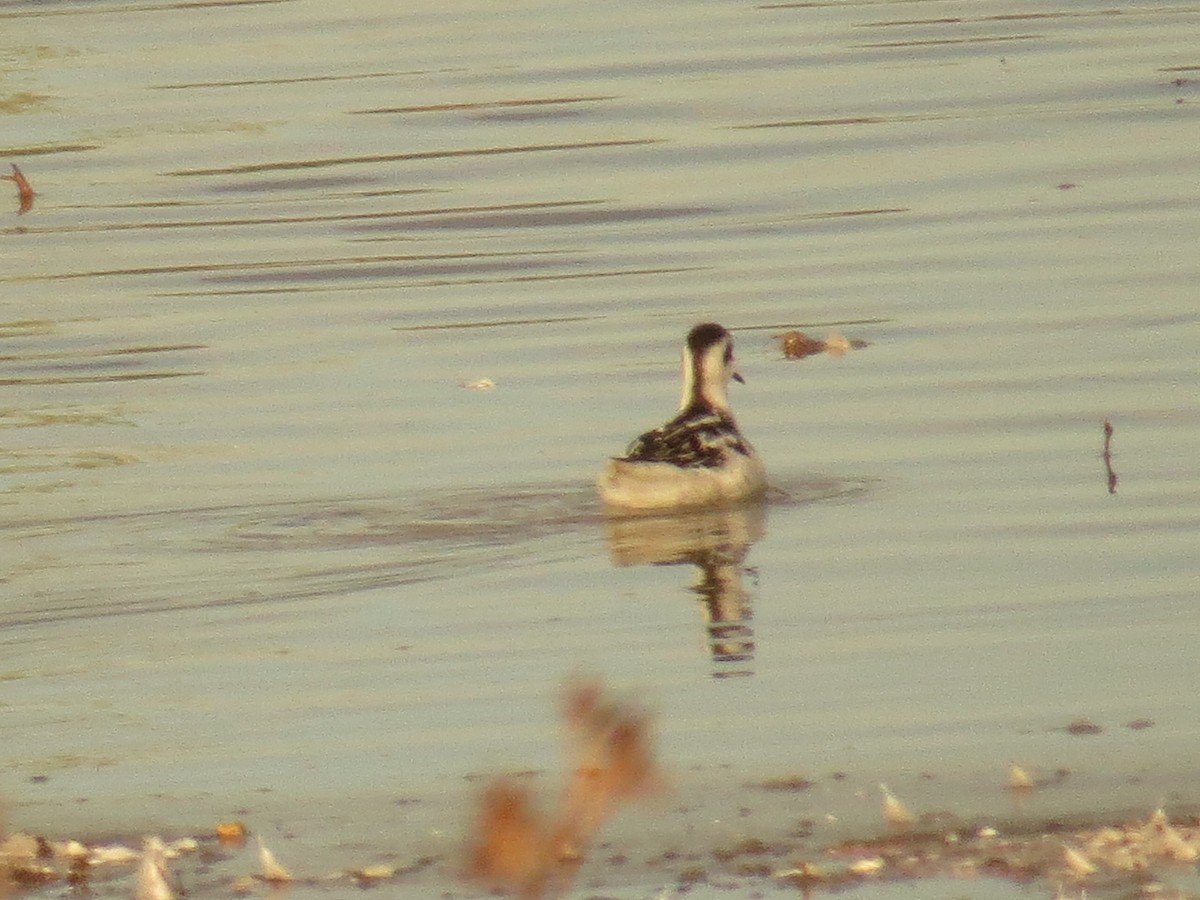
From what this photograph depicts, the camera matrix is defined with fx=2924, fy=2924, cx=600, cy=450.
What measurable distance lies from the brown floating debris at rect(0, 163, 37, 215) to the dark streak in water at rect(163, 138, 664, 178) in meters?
1.22

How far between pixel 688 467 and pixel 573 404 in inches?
69.8

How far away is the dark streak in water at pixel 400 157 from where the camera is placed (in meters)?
22.2

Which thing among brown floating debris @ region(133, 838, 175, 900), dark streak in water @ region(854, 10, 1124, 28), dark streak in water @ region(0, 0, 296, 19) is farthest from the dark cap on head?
dark streak in water @ region(0, 0, 296, 19)

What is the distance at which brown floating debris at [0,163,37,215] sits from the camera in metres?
20.9

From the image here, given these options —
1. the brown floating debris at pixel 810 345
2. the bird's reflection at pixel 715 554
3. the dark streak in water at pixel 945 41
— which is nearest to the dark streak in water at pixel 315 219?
the brown floating debris at pixel 810 345

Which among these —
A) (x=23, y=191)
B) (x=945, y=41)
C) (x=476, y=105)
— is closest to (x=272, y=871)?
(x=23, y=191)

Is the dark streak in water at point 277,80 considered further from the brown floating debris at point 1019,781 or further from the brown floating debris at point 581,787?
the brown floating debris at point 581,787

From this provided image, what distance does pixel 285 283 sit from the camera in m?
18.2

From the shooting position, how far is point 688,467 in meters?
13.0

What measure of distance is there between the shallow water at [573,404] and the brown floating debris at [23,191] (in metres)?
0.12

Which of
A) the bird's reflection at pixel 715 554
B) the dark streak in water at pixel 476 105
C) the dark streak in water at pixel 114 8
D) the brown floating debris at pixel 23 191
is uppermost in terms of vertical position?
the dark streak in water at pixel 114 8

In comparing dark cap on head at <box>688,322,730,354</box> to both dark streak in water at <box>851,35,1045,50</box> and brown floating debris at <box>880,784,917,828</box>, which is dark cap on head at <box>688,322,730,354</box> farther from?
dark streak in water at <box>851,35,1045,50</box>

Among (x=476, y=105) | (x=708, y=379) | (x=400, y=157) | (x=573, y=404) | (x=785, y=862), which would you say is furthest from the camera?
(x=476, y=105)

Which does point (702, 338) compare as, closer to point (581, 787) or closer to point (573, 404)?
point (573, 404)
